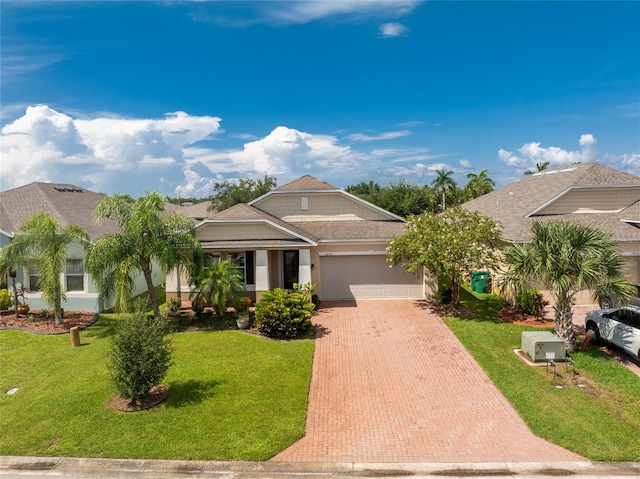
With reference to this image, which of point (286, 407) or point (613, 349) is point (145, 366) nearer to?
point (286, 407)

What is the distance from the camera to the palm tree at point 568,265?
479 inches

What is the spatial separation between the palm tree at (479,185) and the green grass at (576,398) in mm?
44989

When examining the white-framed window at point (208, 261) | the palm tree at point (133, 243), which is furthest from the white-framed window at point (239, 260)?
the palm tree at point (133, 243)

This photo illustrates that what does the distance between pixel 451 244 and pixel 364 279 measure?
17.8 feet

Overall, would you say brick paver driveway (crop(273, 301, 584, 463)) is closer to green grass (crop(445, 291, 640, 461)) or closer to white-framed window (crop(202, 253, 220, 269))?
green grass (crop(445, 291, 640, 461))

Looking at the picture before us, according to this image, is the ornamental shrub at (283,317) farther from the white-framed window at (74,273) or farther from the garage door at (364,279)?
the white-framed window at (74,273)

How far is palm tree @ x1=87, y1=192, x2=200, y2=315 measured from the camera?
49.2 ft

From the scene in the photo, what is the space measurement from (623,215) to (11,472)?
25.7 meters

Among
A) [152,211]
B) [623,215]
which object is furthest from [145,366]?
[623,215]

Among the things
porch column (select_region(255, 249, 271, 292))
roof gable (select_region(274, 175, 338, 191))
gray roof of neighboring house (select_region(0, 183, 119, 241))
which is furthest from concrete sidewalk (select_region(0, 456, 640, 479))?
roof gable (select_region(274, 175, 338, 191))

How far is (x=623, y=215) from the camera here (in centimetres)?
2022

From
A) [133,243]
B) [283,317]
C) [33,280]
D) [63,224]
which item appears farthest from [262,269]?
[33,280]

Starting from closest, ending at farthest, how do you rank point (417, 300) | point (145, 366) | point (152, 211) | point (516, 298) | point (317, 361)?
point (145, 366) < point (317, 361) < point (152, 211) < point (516, 298) < point (417, 300)

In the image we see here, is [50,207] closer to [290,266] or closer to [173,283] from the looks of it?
[173,283]
